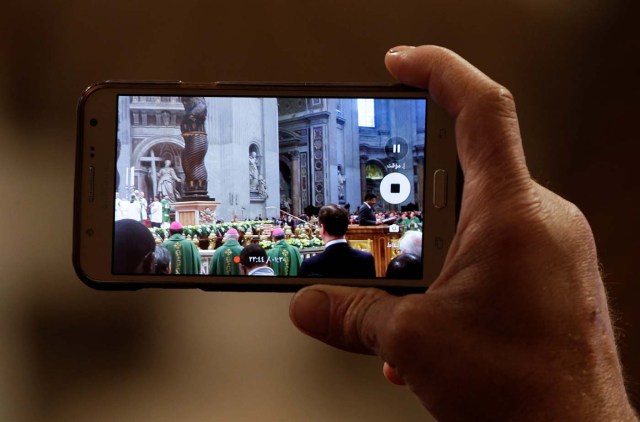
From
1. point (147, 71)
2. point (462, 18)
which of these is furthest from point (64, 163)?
point (462, 18)

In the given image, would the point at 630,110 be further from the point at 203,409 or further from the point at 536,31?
the point at 203,409

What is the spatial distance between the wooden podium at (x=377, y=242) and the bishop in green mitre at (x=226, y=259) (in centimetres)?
11

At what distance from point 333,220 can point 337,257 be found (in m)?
0.04

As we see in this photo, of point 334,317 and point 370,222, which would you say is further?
point 370,222

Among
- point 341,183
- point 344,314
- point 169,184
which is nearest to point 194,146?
point 169,184

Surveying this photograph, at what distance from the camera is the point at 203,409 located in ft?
2.26

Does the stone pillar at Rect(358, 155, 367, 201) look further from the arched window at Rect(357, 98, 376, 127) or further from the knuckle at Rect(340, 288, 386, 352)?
the knuckle at Rect(340, 288, 386, 352)

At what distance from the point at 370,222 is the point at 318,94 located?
13 centimetres

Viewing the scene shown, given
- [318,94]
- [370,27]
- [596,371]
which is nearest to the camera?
[596,371]

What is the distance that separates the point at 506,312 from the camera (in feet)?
0.96

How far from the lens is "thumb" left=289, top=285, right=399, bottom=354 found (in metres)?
0.33

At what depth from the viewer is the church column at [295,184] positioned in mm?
519

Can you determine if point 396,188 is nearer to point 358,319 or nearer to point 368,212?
point 368,212

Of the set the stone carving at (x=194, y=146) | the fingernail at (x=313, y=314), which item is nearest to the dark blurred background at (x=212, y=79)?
the stone carving at (x=194, y=146)
